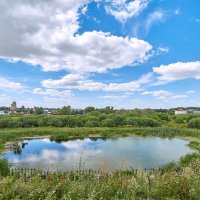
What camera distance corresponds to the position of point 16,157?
27062 millimetres

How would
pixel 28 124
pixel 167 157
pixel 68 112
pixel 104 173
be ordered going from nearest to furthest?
1. pixel 104 173
2. pixel 167 157
3. pixel 28 124
4. pixel 68 112

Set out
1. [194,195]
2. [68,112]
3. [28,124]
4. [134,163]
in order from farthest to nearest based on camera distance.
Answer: [68,112] → [28,124] → [134,163] → [194,195]

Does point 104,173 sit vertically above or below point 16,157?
above

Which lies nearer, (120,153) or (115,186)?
(115,186)

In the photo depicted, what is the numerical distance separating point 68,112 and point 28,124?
48.3 metres

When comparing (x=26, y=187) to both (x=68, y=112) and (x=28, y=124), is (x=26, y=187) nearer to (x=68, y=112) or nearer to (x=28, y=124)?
(x=28, y=124)

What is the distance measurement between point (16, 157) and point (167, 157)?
14.2m

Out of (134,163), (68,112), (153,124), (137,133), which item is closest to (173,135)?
(137,133)

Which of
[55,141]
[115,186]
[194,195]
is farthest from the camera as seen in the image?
[55,141]

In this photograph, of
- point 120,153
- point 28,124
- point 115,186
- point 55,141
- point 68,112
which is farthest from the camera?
point 68,112

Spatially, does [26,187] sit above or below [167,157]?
above

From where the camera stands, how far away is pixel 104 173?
19.7ft

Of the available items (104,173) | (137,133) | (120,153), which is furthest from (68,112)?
(104,173)

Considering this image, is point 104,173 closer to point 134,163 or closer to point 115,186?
point 115,186
